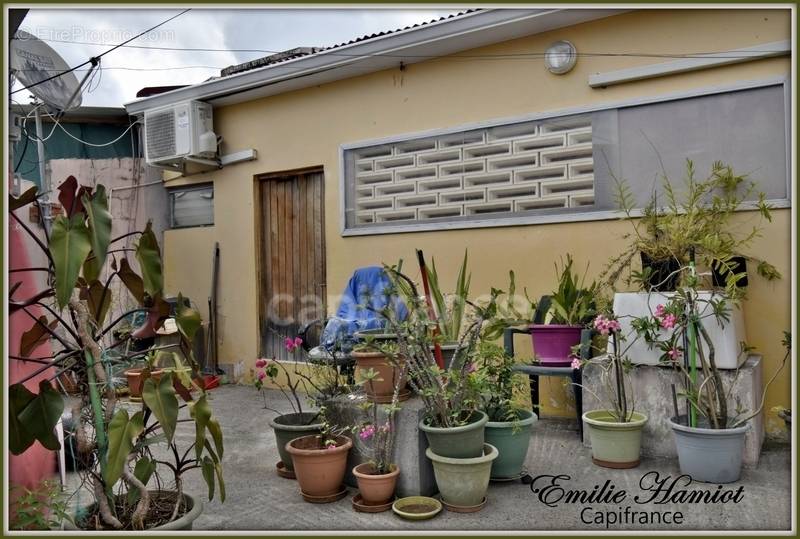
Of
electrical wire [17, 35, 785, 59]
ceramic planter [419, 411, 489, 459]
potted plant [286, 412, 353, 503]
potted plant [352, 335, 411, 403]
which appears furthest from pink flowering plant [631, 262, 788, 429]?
potted plant [286, 412, 353, 503]

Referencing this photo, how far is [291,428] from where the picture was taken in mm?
3611

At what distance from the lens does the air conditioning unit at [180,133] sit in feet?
21.0

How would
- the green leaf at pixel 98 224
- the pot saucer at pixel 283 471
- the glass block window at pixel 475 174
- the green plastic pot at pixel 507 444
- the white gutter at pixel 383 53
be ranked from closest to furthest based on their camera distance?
the green leaf at pixel 98 224 → the green plastic pot at pixel 507 444 → the pot saucer at pixel 283 471 → the white gutter at pixel 383 53 → the glass block window at pixel 475 174

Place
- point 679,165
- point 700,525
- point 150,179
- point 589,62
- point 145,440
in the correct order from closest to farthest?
point 145,440
point 700,525
point 679,165
point 589,62
point 150,179

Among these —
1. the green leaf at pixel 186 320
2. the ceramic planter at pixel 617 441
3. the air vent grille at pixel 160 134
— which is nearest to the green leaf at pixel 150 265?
the green leaf at pixel 186 320

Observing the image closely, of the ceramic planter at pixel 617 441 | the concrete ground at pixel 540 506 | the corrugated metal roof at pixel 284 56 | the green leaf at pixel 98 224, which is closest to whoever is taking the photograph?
the green leaf at pixel 98 224

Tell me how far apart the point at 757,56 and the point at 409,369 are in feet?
9.17

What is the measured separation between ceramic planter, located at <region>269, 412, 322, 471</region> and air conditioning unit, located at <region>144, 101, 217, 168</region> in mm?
3537

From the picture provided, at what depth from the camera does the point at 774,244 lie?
3996 millimetres

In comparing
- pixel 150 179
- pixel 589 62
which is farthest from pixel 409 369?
pixel 150 179

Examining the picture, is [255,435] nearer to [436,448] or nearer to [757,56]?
[436,448]

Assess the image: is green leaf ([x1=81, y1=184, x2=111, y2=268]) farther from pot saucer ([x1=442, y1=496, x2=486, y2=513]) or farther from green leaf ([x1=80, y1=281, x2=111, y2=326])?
pot saucer ([x1=442, y1=496, x2=486, y2=513])

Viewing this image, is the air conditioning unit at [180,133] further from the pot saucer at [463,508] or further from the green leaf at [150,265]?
the pot saucer at [463,508]

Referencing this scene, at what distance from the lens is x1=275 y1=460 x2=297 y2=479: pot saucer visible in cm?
370
